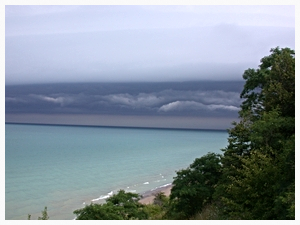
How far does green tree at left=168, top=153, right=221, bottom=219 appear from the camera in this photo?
19.5 m

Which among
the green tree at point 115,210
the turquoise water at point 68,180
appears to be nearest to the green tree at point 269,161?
the green tree at point 115,210

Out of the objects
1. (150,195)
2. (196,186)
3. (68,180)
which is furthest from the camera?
(68,180)

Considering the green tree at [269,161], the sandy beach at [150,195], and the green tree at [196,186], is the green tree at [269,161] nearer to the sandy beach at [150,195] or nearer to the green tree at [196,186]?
the green tree at [196,186]

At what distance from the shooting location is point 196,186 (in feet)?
64.1

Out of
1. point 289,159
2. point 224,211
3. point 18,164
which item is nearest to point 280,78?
point 289,159

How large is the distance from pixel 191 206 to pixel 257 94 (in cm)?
973

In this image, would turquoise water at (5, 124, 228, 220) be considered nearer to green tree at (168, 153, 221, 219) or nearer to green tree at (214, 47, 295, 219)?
green tree at (168, 153, 221, 219)

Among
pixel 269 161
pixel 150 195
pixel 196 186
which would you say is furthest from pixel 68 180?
pixel 269 161

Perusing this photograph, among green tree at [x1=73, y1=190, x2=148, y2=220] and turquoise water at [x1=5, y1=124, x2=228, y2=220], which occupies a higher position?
green tree at [x1=73, y1=190, x2=148, y2=220]

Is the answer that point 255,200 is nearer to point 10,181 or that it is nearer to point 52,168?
point 10,181

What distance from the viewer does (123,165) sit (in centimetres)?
5881

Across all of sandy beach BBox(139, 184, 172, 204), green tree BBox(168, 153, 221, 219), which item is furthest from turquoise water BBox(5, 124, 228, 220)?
green tree BBox(168, 153, 221, 219)

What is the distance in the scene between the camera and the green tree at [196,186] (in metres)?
19.5

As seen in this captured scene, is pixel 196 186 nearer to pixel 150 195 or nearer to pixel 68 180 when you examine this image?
pixel 150 195
